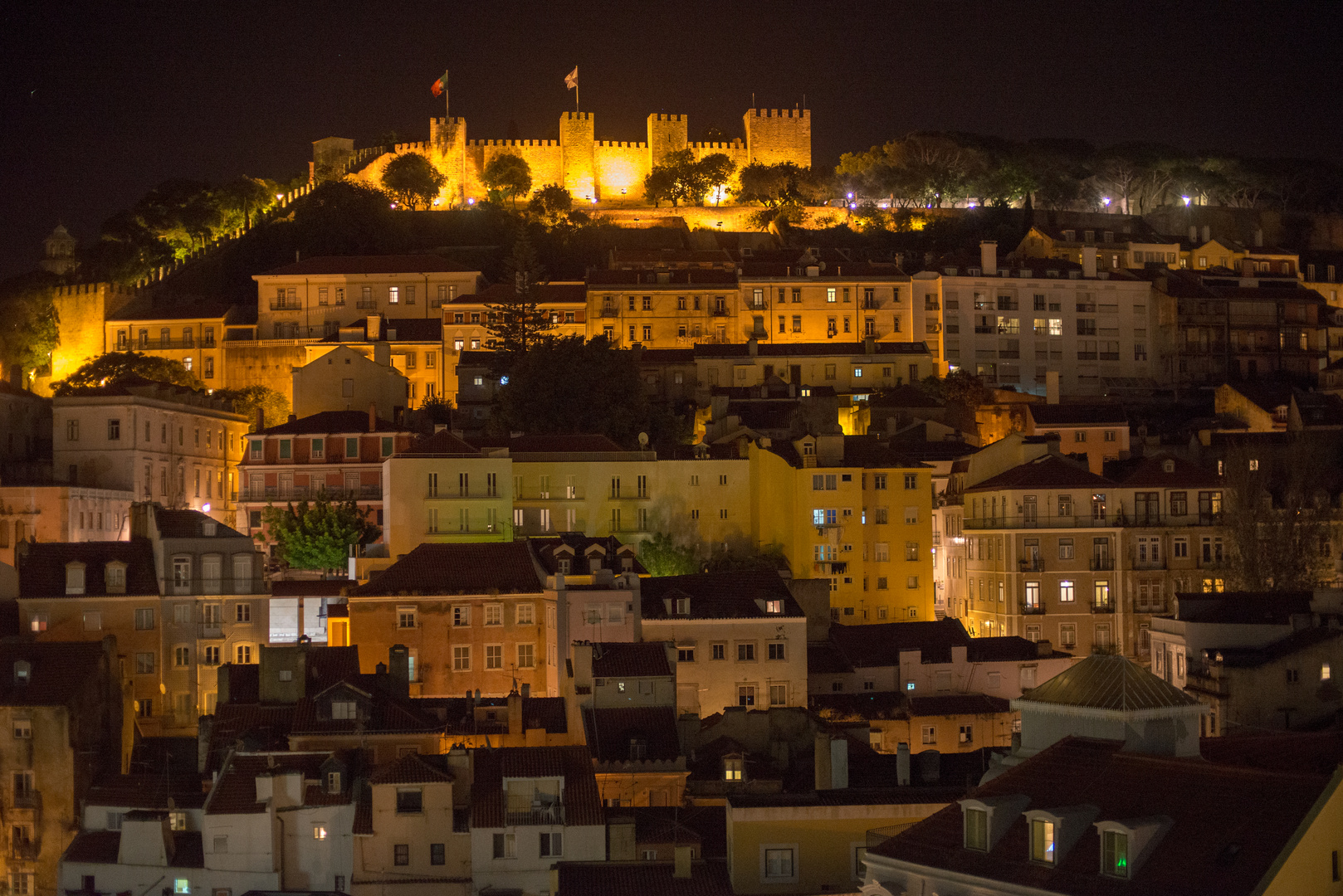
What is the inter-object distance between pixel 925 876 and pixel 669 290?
198 feet

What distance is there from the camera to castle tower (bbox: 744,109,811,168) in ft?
385

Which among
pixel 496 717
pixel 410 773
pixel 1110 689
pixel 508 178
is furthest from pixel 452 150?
pixel 1110 689

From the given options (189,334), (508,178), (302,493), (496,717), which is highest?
(508,178)

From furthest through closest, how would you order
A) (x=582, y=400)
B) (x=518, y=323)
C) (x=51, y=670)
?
(x=518, y=323)
(x=582, y=400)
(x=51, y=670)

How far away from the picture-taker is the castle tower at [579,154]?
4537 inches

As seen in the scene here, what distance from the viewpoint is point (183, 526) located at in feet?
167

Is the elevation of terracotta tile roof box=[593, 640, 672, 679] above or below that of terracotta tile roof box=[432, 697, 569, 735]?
above

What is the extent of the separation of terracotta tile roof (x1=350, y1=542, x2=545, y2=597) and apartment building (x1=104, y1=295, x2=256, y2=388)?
35836 mm

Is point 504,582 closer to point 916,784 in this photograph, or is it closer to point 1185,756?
point 916,784

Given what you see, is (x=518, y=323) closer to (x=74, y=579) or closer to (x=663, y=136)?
(x=74, y=579)

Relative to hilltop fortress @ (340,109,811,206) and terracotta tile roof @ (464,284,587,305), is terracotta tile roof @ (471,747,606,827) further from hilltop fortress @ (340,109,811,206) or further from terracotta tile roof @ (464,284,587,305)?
hilltop fortress @ (340,109,811,206)

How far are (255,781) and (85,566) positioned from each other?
1296cm

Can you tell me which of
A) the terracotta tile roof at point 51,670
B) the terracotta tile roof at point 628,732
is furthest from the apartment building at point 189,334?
the terracotta tile roof at point 628,732

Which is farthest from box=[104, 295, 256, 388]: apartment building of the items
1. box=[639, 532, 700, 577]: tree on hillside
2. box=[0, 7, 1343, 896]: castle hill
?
box=[639, 532, 700, 577]: tree on hillside
